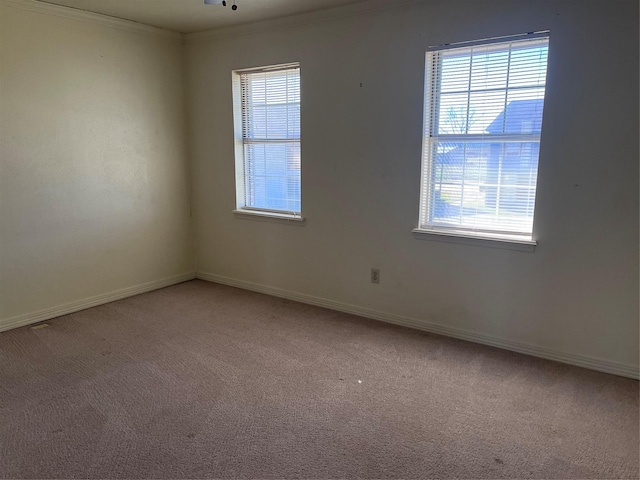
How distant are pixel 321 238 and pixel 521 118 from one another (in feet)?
5.86

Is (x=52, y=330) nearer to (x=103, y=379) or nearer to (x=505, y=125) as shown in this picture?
(x=103, y=379)

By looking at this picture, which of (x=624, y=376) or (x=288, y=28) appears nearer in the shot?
(x=624, y=376)

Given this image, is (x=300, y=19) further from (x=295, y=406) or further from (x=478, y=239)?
(x=295, y=406)

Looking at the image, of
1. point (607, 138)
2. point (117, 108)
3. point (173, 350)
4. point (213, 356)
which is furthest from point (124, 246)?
point (607, 138)

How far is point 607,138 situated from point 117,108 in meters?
3.72

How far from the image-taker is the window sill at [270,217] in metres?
3.87

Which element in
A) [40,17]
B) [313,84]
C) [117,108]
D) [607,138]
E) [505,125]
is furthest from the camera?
[117,108]

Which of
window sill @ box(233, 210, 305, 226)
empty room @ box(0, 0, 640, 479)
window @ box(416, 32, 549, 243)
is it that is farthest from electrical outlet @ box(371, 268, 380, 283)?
window sill @ box(233, 210, 305, 226)

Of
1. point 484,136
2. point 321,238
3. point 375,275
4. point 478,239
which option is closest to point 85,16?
point 321,238

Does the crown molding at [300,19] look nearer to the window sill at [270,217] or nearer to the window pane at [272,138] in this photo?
the window pane at [272,138]

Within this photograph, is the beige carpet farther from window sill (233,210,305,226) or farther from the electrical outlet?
window sill (233,210,305,226)

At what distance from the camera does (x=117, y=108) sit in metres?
3.81

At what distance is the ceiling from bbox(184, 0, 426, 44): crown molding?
42mm

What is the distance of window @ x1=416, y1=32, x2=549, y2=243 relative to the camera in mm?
2740
